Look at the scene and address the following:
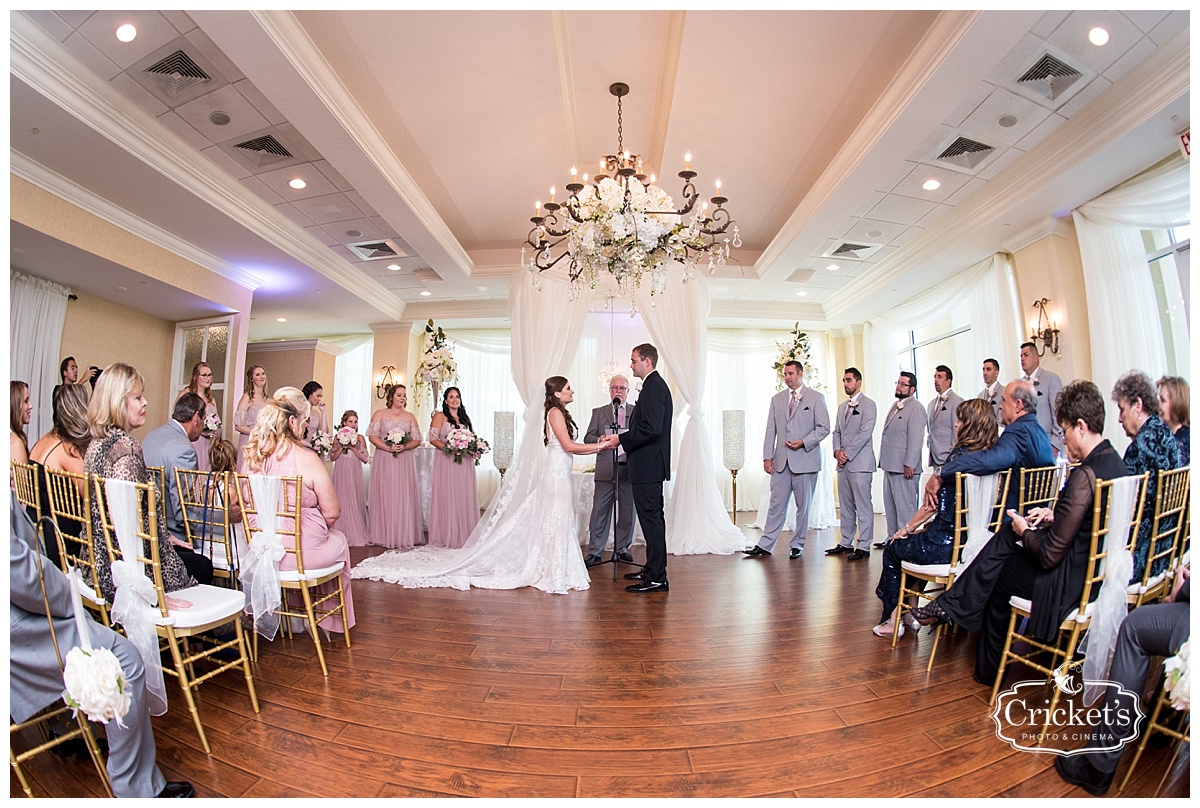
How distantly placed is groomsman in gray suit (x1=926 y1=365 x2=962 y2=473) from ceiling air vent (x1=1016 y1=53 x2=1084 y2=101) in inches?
100

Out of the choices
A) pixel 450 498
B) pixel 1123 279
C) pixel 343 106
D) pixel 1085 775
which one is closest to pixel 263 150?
pixel 343 106

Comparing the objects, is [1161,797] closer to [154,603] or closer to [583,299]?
[154,603]

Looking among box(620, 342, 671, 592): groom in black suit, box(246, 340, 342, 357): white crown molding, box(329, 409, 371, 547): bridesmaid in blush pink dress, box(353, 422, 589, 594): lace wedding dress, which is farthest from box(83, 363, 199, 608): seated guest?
box(246, 340, 342, 357): white crown molding

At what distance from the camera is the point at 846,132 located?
4883 millimetres

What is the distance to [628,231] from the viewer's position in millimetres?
3846

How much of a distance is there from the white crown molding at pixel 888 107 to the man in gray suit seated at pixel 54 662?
460 centimetres

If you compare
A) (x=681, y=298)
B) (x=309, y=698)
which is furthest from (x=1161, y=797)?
(x=681, y=298)

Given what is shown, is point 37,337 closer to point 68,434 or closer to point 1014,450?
point 68,434

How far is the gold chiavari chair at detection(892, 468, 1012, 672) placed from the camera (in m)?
2.76

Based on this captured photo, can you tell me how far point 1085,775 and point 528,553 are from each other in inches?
130

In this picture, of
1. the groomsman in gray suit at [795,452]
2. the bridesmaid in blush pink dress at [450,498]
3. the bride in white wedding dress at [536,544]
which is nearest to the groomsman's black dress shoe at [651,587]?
the bride in white wedding dress at [536,544]

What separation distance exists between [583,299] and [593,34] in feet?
8.65

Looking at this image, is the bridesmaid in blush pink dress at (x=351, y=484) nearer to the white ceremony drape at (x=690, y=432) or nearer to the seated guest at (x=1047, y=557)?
the white ceremony drape at (x=690, y=432)
